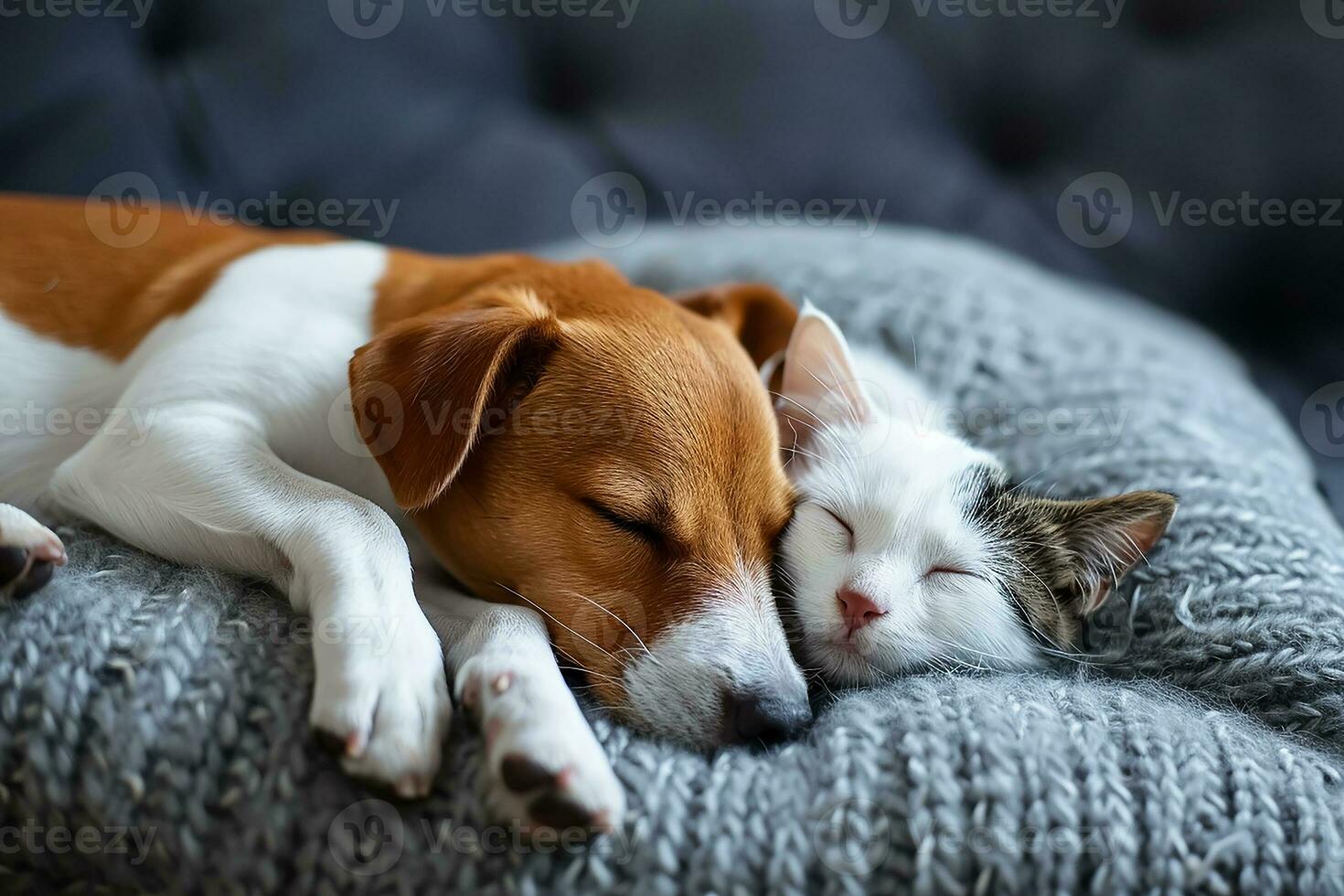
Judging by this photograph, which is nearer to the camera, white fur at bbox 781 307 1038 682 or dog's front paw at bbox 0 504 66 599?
dog's front paw at bbox 0 504 66 599

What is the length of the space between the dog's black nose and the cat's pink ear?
0.41m

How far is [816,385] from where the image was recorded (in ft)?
4.07

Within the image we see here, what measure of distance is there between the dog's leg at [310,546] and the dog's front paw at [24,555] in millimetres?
100

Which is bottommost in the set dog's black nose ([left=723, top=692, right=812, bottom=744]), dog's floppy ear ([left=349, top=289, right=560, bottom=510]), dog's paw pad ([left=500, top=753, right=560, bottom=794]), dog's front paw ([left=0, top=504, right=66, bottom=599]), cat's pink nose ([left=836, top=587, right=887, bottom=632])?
dog's front paw ([left=0, top=504, right=66, bottom=599])

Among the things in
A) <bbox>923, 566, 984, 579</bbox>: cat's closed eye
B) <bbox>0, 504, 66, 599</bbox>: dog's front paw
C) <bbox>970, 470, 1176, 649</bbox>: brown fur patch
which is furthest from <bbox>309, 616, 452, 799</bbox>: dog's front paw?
<bbox>970, 470, 1176, 649</bbox>: brown fur patch

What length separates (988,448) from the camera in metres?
1.38

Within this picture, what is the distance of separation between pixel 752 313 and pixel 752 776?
A: 0.72 m

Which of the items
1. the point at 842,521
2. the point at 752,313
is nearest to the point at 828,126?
the point at 752,313

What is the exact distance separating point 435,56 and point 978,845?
1.73 metres

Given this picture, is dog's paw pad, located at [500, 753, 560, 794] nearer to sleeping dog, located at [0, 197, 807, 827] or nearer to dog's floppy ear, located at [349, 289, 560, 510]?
Answer: sleeping dog, located at [0, 197, 807, 827]

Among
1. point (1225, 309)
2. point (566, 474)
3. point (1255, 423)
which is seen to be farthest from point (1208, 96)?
point (566, 474)

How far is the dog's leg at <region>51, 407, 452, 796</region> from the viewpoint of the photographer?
0.78 meters

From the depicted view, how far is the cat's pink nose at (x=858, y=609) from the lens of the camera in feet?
3.31

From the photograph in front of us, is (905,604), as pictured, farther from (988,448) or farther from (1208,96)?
(1208,96)
